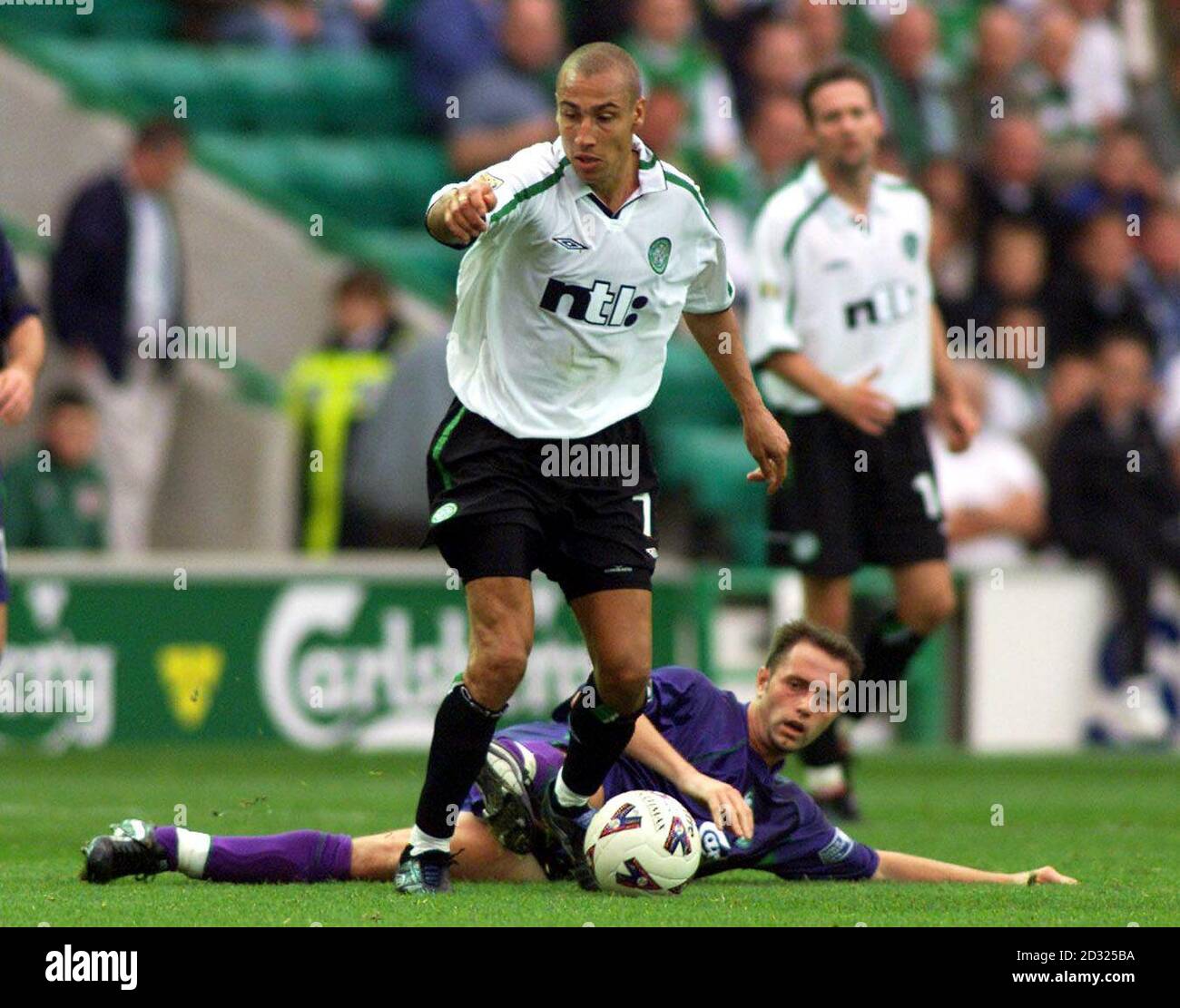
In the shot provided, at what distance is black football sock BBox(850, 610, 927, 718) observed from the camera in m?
9.32

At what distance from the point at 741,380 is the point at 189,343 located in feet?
25.5

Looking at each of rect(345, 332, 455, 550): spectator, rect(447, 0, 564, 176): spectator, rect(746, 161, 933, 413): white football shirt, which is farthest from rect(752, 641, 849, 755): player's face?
rect(447, 0, 564, 176): spectator

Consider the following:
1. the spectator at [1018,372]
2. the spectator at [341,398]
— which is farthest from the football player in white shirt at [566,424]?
the spectator at [1018,372]

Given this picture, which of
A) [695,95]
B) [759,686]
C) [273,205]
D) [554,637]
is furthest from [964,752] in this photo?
[759,686]

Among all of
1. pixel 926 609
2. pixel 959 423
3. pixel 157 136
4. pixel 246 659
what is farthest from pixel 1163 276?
pixel 926 609

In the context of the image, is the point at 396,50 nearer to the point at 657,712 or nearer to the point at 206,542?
the point at 206,542

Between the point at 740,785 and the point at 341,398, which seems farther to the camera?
the point at 341,398

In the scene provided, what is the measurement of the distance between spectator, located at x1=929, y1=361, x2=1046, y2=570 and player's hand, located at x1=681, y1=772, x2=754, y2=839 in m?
7.69

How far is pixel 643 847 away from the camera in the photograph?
6.50m

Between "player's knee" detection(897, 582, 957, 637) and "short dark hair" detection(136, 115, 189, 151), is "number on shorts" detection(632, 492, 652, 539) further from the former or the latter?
"short dark hair" detection(136, 115, 189, 151)

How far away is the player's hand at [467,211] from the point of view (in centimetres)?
581

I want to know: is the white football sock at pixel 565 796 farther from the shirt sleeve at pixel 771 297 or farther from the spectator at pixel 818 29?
the spectator at pixel 818 29

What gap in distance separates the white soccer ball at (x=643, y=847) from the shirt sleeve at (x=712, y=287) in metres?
1.41

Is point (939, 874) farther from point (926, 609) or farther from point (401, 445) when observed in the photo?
point (401, 445)
